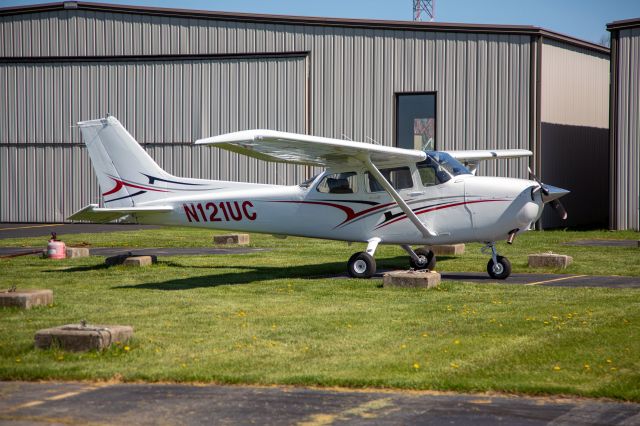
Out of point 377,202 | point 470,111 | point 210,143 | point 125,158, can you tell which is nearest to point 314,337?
point 210,143

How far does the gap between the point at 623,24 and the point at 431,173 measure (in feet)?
55.1

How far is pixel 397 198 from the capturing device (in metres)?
16.6

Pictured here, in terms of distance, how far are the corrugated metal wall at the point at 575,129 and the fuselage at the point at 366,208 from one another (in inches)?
655

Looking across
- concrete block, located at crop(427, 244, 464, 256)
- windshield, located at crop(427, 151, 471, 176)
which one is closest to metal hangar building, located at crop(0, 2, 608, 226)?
concrete block, located at crop(427, 244, 464, 256)

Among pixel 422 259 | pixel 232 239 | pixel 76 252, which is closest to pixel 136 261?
pixel 76 252

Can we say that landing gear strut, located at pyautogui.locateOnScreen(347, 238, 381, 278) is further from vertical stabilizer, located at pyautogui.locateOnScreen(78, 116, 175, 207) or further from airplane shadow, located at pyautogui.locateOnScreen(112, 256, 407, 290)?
vertical stabilizer, located at pyautogui.locateOnScreen(78, 116, 175, 207)

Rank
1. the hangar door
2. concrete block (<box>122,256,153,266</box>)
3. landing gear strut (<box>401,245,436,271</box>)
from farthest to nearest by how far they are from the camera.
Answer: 1. the hangar door
2. concrete block (<box>122,256,153,266</box>)
3. landing gear strut (<box>401,245,436,271</box>)

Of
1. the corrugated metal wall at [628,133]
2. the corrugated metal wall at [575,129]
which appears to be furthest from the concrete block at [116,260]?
the corrugated metal wall at [628,133]

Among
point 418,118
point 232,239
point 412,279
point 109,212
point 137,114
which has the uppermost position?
point 137,114

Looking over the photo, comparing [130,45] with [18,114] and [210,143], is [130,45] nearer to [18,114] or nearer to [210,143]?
[18,114]

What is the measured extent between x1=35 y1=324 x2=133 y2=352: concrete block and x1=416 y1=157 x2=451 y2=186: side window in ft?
27.5

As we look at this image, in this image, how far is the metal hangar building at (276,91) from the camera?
32375mm

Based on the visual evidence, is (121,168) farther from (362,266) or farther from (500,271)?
(500,271)

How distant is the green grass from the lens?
8477 millimetres
